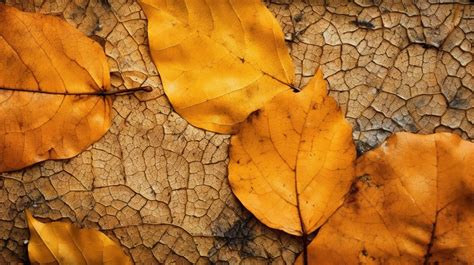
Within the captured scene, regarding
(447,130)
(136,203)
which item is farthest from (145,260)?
(447,130)

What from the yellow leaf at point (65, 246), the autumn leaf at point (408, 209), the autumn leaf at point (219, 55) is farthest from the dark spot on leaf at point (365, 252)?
the yellow leaf at point (65, 246)

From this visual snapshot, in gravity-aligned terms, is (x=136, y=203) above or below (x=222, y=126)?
below

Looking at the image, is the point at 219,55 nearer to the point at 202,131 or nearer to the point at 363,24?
the point at 202,131

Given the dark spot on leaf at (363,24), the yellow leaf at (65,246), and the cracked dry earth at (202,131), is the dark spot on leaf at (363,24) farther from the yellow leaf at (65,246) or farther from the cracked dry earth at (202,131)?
the yellow leaf at (65,246)

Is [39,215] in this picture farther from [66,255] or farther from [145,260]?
[145,260]

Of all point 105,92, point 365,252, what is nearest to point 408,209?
point 365,252

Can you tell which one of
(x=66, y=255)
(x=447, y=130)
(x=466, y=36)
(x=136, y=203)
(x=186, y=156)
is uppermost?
(x=466, y=36)

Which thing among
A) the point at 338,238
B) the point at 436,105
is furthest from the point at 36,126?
the point at 436,105
